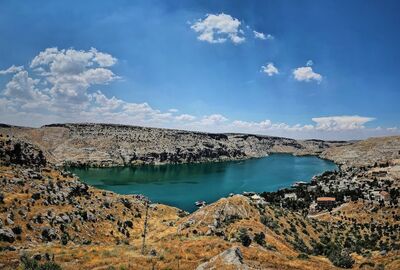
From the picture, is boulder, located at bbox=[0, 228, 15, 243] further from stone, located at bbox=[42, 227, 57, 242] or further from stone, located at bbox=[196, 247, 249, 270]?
stone, located at bbox=[196, 247, 249, 270]

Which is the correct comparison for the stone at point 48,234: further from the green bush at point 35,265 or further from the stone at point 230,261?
the stone at point 230,261

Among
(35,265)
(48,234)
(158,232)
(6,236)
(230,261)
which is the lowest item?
(158,232)

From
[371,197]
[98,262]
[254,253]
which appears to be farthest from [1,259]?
[371,197]

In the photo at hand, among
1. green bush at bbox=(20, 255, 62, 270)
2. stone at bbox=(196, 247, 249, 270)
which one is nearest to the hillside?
stone at bbox=(196, 247, 249, 270)

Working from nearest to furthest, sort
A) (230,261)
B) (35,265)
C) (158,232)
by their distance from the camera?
(230,261)
(35,265)
(158,232)

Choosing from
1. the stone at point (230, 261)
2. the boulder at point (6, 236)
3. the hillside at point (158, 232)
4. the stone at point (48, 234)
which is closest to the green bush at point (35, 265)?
the hillside at point (158, 232)

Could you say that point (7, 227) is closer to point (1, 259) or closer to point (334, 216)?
point (1, 259)

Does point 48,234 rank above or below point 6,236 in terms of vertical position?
below

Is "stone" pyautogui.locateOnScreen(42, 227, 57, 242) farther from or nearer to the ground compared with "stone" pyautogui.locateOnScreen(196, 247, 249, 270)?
nearer to the ground

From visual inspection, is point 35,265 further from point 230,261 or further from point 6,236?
point 6,236

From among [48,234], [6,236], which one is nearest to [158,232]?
[48,234]

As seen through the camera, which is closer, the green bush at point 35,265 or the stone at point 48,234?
the green bush at point 35,265
